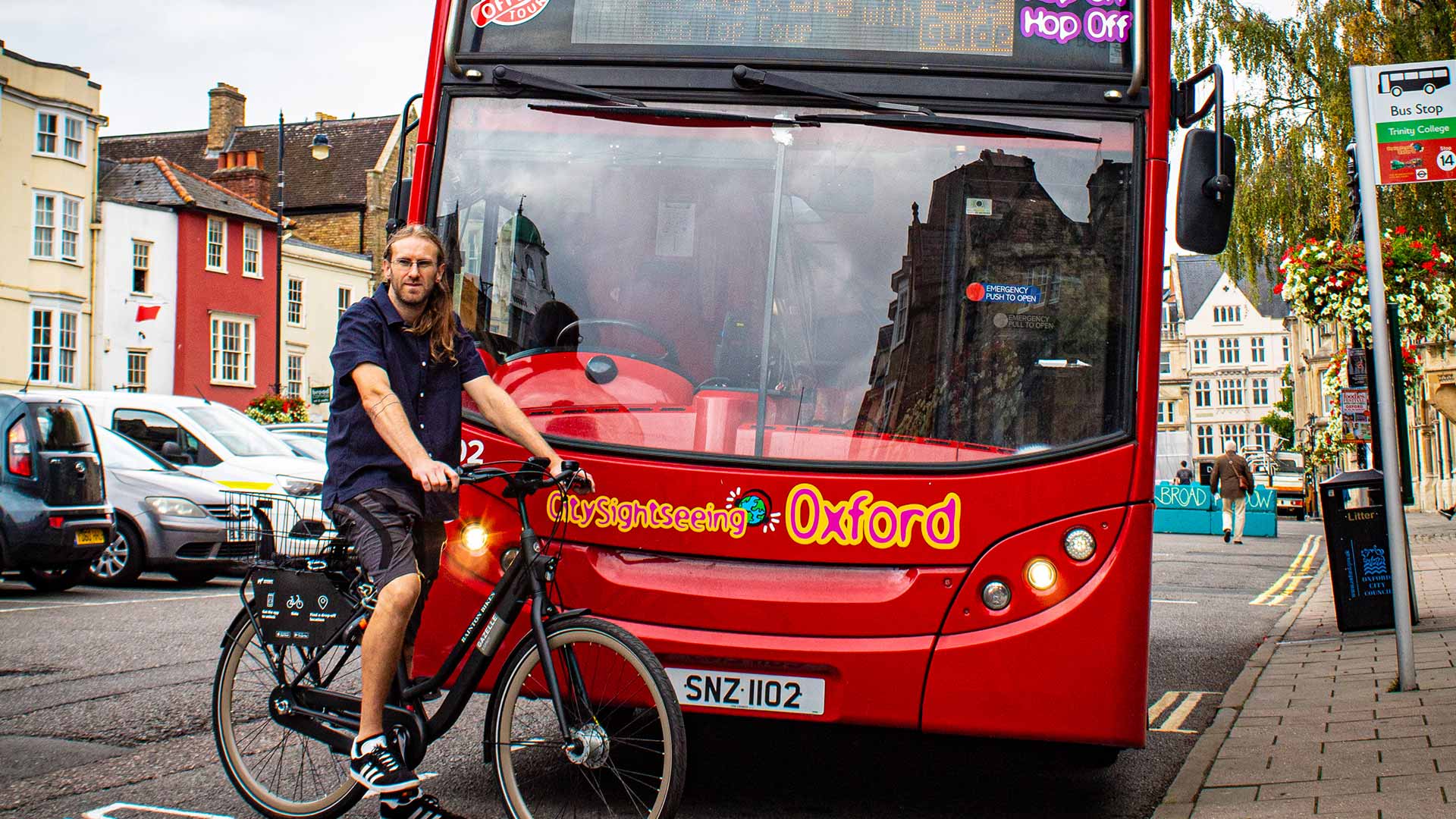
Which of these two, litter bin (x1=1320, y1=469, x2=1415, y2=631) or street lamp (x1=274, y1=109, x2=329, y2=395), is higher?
street lamp (x1=274, y1=109, x2=329, y2=395)

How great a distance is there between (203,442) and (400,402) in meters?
11.9

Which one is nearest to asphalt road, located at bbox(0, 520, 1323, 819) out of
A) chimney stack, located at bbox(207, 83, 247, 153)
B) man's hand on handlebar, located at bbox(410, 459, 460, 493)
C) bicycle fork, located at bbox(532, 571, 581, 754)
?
bicycle fork, located at bbox(532, 571, 581, 754)

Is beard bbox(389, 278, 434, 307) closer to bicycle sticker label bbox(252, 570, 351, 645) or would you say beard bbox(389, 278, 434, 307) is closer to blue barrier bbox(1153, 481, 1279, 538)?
bicycle sticker label bbox(252, 570, 351, 645)

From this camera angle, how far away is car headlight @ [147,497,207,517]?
14.2 meters

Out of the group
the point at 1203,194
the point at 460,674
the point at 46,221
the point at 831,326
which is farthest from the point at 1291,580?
the point at 46,221

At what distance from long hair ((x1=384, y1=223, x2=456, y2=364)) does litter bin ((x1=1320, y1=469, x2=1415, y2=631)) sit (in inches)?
288

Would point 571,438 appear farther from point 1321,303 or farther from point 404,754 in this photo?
point 1321,303

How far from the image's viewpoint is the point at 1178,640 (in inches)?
437

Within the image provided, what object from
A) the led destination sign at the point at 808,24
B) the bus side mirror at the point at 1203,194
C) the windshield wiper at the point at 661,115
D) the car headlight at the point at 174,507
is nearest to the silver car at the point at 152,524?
A: the car headlight at the point at 174,507

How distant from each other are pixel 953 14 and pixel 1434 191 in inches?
585

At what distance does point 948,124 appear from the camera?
17.0ft

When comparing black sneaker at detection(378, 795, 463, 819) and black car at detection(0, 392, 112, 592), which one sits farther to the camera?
black car at detection(0, 392, 112, 592)

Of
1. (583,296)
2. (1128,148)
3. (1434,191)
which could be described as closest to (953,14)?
(1128,148)

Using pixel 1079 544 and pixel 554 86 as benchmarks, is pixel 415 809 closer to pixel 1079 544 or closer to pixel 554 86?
pixel 1079 544
